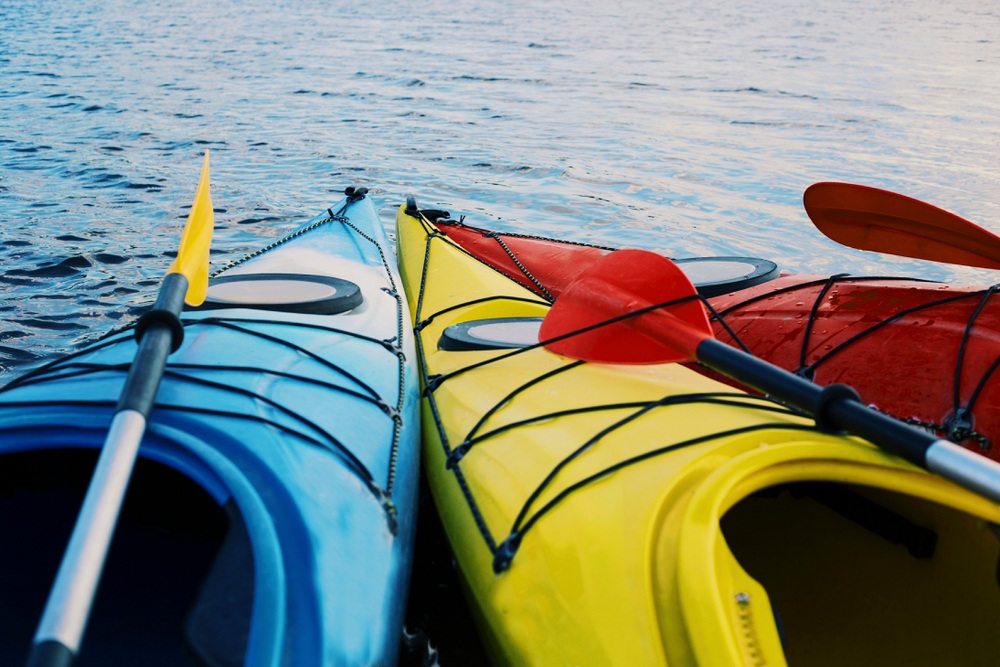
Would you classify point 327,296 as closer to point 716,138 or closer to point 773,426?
point 773,426

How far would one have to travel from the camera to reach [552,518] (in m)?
1.63

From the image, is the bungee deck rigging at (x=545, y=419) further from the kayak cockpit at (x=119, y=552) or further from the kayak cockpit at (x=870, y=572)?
the kayak cockpit at (x=119, y=552)

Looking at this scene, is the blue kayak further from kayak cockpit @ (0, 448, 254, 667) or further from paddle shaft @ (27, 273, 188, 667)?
paddle shaft @ (27, 273, 188, 667)

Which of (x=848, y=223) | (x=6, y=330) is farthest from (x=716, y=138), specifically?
(x=6, y=330)

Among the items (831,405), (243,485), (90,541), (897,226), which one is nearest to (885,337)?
(897,226)

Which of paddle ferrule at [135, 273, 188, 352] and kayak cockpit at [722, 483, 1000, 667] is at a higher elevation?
paddle ferrule at [135, 273, 188, 352]

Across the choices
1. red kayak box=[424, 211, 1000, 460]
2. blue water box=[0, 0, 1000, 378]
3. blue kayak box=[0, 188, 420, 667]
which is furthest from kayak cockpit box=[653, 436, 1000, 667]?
blue water box=[0, 0, 1000, 378]

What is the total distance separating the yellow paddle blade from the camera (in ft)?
6.68

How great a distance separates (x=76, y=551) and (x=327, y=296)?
5.29 feet

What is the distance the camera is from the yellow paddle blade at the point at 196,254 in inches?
80.1

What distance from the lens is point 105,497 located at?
1324 mm

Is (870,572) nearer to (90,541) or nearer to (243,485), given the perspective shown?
(243,485)

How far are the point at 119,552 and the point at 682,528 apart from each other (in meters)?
1.80

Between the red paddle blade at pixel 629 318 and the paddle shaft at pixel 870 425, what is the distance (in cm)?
20
